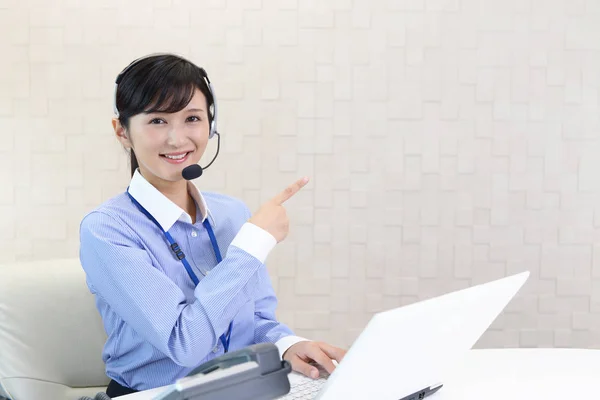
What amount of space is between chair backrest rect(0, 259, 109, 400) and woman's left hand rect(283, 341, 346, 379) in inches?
22.5

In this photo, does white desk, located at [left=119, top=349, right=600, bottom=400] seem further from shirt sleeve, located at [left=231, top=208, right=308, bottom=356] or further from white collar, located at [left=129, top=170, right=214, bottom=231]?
white collar, located at [left=129, top=170, right=214, bottom=231]

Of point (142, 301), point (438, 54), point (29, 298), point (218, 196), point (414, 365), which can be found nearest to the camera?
point (414, 365)

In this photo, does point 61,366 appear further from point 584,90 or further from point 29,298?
point 584,90

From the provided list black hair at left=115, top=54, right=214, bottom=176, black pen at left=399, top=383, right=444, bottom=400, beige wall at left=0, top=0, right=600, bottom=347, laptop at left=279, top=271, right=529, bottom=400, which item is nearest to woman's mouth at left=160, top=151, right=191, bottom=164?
black hair at left=115, top=54, right=214, bottom=176

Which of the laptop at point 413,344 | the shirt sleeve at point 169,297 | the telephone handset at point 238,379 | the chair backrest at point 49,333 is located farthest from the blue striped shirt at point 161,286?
the telephone handset at point 238,379

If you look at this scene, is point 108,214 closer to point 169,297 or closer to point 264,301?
→ point 169,297

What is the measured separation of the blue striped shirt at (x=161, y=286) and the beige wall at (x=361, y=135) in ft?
3.93

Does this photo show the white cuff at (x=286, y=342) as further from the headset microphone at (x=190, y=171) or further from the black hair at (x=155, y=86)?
the black hair at (x=155, y=86)

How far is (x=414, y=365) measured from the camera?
1174 millimetres

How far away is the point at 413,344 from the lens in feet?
3.57

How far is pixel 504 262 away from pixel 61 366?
2.03 m

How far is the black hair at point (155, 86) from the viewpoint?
5.34 feet

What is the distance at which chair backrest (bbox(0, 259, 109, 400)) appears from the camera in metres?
1.65

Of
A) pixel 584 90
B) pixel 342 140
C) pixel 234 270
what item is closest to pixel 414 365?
pixel 234 270
